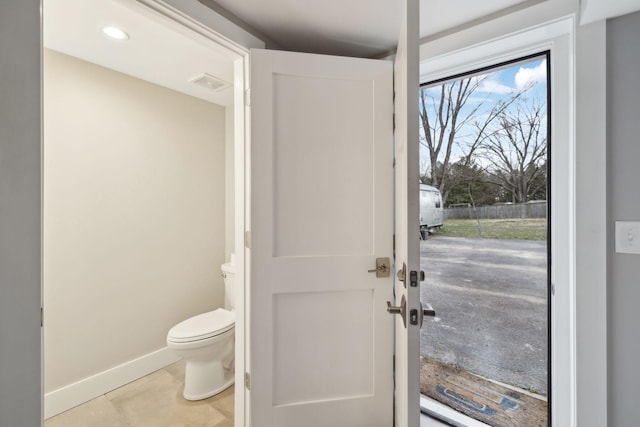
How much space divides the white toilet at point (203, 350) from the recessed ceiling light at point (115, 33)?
189 centimetres

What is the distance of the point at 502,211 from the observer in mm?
1447

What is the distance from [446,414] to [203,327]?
1.66 metres

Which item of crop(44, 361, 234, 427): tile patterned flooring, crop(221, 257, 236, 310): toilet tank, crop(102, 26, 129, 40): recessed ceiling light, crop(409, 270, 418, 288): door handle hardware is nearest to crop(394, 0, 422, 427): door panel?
crop(409, 270, 418, 288): door handle hardware

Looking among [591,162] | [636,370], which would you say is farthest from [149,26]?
[636,370]

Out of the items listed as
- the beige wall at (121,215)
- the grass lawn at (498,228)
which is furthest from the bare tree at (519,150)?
the beige wall at (121,215)

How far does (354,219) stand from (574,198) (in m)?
0.94

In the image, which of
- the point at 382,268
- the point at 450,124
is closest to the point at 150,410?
the point at 382,268

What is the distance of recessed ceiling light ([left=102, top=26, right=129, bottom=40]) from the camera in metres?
1.55

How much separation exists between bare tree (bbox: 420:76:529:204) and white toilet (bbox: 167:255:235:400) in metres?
1.75

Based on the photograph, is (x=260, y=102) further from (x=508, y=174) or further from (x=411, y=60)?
(x=508, y=174)

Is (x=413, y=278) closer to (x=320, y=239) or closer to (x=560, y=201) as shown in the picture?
(x=320, y=239)

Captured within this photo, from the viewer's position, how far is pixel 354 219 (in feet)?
4.88

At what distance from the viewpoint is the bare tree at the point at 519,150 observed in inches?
53.4

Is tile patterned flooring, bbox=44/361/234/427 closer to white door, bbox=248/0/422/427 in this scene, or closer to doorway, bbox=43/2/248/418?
doorway, bbox=43/2/248/418
